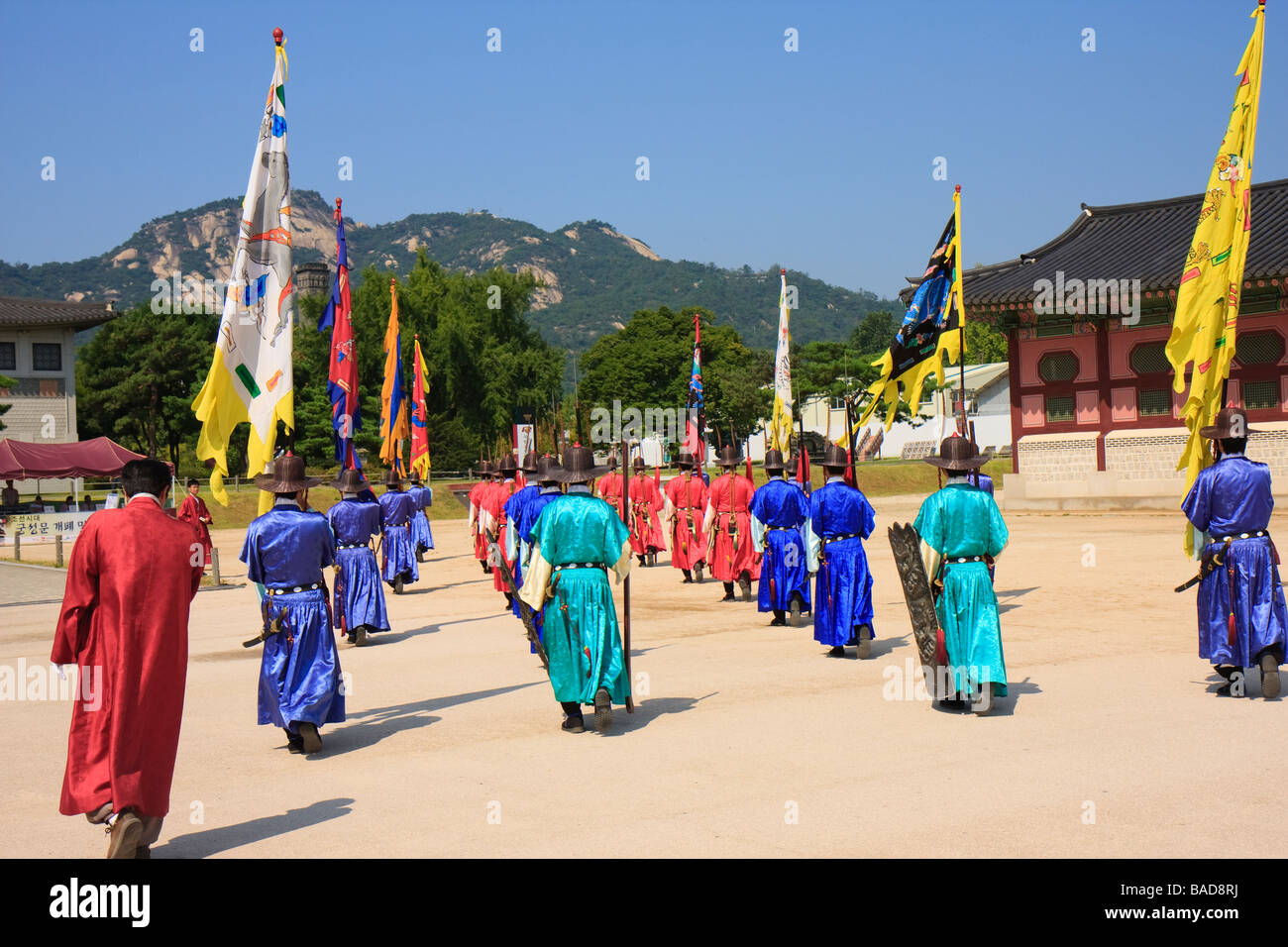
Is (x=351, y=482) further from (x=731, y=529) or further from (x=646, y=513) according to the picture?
(x=646, y=513)

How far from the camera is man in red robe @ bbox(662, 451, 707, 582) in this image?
53.7ft

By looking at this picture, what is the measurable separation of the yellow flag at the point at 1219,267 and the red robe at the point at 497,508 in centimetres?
850

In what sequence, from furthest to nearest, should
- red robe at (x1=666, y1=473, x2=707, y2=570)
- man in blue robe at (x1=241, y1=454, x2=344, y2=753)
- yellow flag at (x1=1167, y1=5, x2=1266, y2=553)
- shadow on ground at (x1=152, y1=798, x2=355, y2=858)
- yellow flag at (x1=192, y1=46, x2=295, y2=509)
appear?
red robe at (x1=666, y1=473, x2=707, y2=570), yellow flag at (x1=1167, y1=5, x2=1266, y2=553), yellow flag at (x1=192, y1=46, x2=295, y2=509), man in blue robe at (x1=241, y1=454, x2=344, y2=753), shadow on ground at (x1=152, y1=798, x2=355, y2=858)

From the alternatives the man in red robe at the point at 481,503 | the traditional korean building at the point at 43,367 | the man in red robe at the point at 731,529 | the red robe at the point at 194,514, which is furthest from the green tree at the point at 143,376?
the man in red robe at the point at 731,529

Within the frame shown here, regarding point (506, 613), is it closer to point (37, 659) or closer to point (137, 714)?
point (37, 659)

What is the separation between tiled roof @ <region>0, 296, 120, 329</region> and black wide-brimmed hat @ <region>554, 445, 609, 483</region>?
4643 centimetres

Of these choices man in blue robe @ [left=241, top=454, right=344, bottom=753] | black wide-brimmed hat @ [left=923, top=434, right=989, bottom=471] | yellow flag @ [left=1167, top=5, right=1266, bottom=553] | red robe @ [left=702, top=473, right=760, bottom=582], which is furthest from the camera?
red robe @ [left=702, top=473, right=760, bottom=582]

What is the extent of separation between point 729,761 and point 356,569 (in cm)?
645

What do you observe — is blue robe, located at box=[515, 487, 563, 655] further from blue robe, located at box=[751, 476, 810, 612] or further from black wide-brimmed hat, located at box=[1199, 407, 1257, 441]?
black wide-brimmed hat, located at box=[1199, 407, 1257, 441]

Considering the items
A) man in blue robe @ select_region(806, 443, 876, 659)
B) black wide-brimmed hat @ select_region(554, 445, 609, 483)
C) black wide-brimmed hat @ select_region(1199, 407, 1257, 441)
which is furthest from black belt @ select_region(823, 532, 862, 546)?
black wide-brimmed hat @ select_region(554, 445, 609, 483)

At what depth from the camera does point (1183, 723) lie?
270 inches

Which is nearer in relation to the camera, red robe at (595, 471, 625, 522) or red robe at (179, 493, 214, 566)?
red robe at (595, 471, 625, 522)

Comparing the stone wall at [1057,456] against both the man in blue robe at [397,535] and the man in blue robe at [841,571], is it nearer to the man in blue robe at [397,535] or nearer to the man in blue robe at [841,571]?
the man in blue robe at [397,535]

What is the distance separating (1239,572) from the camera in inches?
302
